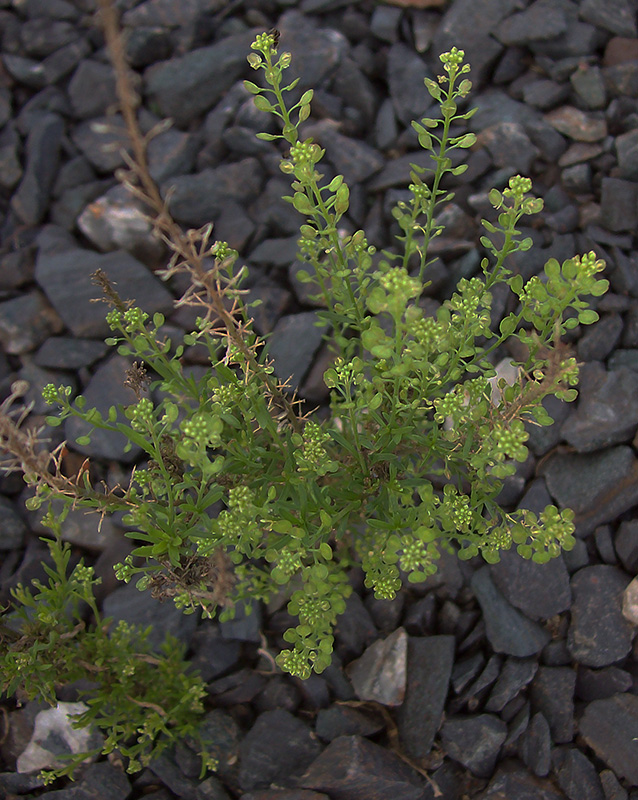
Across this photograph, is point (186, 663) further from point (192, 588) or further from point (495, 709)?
point (495, 709)

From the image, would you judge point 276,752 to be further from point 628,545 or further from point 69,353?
point 69,353

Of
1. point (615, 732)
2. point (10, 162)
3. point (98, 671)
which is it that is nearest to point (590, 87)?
point (615, 732)

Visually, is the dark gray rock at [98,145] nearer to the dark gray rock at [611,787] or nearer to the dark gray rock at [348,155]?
the dark gray rock at [348,155]

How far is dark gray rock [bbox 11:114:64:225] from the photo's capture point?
17.0 ft

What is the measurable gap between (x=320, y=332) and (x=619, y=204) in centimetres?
194

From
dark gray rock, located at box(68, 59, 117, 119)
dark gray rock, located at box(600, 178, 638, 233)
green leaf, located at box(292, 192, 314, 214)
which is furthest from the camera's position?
dark gray rock, located at box(68, 59, 117, 119)

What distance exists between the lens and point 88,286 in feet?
15.6

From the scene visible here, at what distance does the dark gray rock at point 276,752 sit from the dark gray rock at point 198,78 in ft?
14.0

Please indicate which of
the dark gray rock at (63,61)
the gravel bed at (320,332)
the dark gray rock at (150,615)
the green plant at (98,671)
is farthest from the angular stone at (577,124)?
the green plant at (98,671)

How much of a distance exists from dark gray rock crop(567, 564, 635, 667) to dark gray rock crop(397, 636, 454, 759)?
0.61 m

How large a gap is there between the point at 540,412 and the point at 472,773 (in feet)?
6.04

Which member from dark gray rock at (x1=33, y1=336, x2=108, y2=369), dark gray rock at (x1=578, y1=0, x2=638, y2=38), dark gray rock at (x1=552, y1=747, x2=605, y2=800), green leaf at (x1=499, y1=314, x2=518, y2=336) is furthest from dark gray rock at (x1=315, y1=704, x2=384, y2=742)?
Answer: dark gray rock at (x1=578, y1=0, x2=638, y2=38)

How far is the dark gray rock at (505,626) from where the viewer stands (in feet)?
11.1

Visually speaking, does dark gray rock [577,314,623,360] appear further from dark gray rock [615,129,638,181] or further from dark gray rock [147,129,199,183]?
dark gray rock [147,129,199,183]
